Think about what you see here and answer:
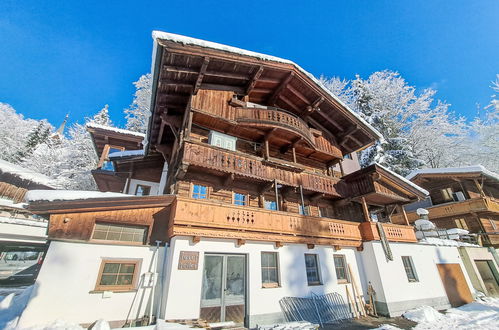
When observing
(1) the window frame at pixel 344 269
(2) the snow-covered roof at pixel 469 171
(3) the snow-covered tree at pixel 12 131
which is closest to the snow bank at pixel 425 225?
(2) the snow-covered roof at pixel 469 171

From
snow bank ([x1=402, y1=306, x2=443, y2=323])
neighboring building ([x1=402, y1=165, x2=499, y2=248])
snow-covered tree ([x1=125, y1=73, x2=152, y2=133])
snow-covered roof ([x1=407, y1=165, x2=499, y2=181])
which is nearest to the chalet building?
snow bank ([x1=402, y1=306, x2=443, y2=323])

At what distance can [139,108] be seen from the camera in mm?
28141

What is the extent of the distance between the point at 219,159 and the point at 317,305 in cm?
812

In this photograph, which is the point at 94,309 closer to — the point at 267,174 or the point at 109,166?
the point at 267,174

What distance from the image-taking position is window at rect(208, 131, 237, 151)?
12.4 m

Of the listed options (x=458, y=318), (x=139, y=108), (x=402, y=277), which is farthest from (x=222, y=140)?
(x=139, y=108)

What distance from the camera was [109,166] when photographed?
1561cm

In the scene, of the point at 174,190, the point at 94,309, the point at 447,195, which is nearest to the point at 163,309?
the point at 94,309

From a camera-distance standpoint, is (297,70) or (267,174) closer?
(267,174)

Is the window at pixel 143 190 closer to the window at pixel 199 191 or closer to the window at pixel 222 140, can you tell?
the window at pixel 199 191

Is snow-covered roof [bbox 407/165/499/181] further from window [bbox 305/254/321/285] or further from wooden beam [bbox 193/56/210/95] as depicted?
wooden beam [bbox 193/56/210/95]

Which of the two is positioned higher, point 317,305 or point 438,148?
point 438,148

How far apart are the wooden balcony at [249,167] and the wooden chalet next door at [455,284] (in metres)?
8.43

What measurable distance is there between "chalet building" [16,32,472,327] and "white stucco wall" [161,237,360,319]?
51 mm
